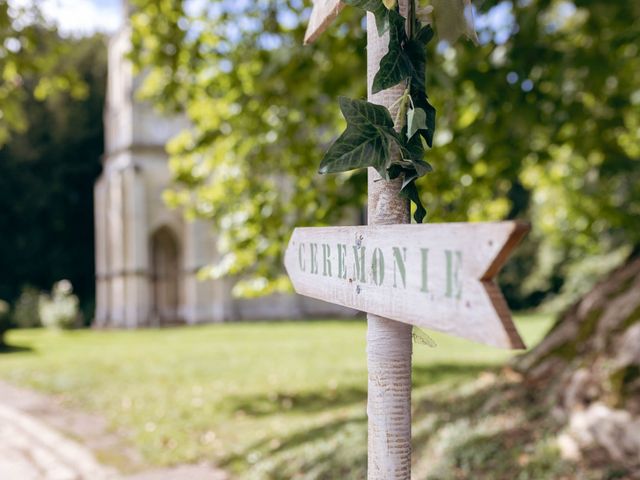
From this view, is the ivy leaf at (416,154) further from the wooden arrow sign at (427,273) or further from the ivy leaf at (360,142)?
the wooden arrow sign at (427,273)

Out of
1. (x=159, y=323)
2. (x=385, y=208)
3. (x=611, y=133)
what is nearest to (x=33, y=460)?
(x=385, y=208)

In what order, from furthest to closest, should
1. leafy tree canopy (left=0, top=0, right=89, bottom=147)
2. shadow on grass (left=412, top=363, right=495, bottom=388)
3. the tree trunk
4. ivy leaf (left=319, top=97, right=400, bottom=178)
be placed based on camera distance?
shadow on grass (left=412, top=363, right=495, bottom=388), leafy tree canopy (left=0, top=0, right=89, bottom=147), the tree trunk, ivy leaf (left=319, top=97, right=400, bottom=178)

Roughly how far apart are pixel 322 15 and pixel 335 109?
14.0 ft

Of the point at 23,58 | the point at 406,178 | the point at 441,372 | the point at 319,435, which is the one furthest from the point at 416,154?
the point at 441,372

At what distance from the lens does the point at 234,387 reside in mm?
8445

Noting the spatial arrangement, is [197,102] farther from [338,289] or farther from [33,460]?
[338,289]

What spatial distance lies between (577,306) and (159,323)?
1909 cm

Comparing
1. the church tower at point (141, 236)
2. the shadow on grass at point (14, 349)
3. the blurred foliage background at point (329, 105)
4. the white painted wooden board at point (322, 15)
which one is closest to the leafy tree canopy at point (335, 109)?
the blurred foliage background at point (329, 105)

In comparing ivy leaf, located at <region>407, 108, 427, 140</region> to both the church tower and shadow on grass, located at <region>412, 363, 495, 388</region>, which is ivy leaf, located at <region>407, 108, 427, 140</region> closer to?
shadow on grass, located at <region>412, 363, 495, 388</region>

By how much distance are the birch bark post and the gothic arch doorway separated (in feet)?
77.6

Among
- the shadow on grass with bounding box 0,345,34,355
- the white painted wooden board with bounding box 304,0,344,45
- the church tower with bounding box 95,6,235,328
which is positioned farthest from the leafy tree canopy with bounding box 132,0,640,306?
the church tower with bounding box 95,6,235,328

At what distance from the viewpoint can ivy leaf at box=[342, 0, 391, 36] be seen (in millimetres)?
1337

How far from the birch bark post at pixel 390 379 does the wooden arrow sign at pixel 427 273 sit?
0.09m

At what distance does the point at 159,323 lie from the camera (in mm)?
23328
